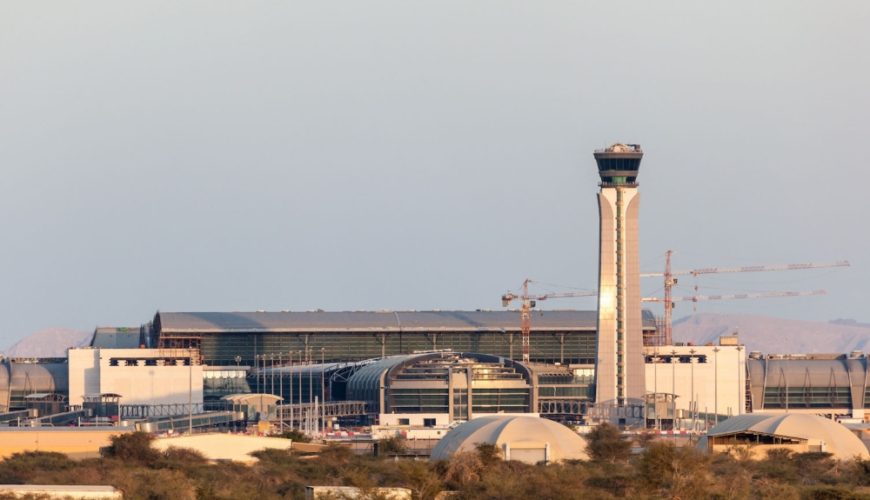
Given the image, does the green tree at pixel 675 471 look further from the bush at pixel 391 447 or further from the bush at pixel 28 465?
the bush at pixel 391 447

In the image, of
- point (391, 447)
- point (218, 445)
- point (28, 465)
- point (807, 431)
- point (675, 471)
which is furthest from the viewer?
point (391, 447)

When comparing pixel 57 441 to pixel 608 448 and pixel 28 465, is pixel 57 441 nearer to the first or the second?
pixel 28 465

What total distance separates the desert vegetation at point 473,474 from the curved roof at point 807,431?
818 cm

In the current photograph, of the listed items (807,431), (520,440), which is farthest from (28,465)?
(807,431)

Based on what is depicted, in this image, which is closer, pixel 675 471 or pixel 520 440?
pixel 675 471

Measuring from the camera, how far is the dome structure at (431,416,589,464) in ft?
545

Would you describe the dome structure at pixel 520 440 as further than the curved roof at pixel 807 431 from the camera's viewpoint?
No

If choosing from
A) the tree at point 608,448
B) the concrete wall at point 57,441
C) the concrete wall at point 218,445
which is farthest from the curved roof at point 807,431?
the concrete wall at point 57,441

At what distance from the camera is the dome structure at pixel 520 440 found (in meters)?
166

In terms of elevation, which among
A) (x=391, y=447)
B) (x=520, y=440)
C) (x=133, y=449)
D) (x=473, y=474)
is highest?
(x=520, y=440)

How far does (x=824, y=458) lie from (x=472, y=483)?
118 ft

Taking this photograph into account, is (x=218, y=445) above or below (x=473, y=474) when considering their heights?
above

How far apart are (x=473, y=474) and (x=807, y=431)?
4209 centimetres

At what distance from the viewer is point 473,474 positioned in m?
143
